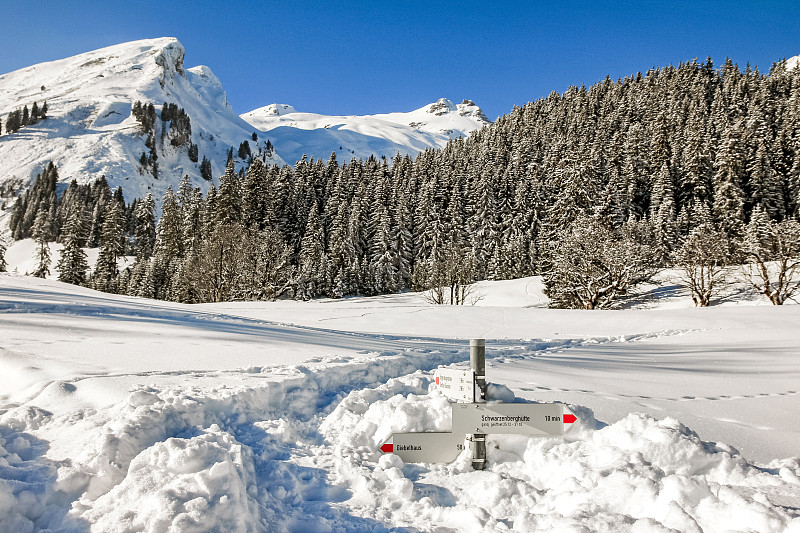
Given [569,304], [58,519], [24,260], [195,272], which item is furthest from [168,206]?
[58,519]

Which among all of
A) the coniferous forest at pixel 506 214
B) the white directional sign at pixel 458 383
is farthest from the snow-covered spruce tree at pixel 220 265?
the white directional sign at pixel 458 383

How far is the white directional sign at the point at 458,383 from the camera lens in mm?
3838

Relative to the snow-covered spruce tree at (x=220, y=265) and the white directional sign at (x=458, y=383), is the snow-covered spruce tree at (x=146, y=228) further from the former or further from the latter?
the white directional sign at (x=458, y=383)

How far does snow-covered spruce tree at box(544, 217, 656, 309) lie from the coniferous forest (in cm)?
13

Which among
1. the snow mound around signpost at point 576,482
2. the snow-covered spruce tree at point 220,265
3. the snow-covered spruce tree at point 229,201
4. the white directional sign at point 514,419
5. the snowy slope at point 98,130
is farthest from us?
the snowy slope at point 98,130

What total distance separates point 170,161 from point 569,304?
15797cm

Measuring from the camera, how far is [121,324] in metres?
8.55

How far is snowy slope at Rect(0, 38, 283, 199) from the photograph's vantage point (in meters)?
124

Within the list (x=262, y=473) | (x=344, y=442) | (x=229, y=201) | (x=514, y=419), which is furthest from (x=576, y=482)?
(x=229, y=201)

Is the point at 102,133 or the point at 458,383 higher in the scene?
the point at 102,133

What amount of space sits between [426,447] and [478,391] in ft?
2.35

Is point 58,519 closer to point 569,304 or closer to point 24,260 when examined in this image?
point 569,304

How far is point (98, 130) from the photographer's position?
14338 cm

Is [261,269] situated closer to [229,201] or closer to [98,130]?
[229,201]
